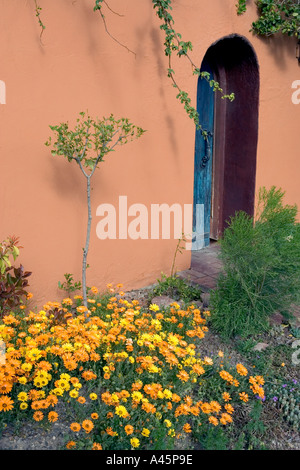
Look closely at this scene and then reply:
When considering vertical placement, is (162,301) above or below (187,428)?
above

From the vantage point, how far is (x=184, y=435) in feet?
7.16

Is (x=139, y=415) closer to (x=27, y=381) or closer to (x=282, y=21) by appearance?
(x=27, y=381)

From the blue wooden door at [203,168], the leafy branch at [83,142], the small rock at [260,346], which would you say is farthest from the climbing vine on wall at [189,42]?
the small rock at [260,346]

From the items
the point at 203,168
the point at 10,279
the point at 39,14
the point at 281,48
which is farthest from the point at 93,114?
the point at 281,48

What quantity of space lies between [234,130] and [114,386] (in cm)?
371

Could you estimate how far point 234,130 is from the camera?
5148 millimetres

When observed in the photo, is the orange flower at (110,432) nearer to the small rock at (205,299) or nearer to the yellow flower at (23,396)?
the yellow flower at (23,396)

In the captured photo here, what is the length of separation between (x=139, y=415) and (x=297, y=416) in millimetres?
944

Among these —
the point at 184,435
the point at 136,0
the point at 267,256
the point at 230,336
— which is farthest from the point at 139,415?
the point at 136,0

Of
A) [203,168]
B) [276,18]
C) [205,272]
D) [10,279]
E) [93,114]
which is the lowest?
[205,272]

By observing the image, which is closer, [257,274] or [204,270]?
[257,274]

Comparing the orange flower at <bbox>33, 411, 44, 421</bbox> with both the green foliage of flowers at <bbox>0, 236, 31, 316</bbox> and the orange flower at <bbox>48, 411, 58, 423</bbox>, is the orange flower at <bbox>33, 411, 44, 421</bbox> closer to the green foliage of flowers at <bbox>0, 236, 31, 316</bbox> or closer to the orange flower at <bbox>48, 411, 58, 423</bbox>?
the orange flower at <bbox>48, 411, 58, 423</bbox>

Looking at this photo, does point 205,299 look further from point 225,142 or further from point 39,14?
point 39,14

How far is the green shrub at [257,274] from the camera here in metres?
3.15
